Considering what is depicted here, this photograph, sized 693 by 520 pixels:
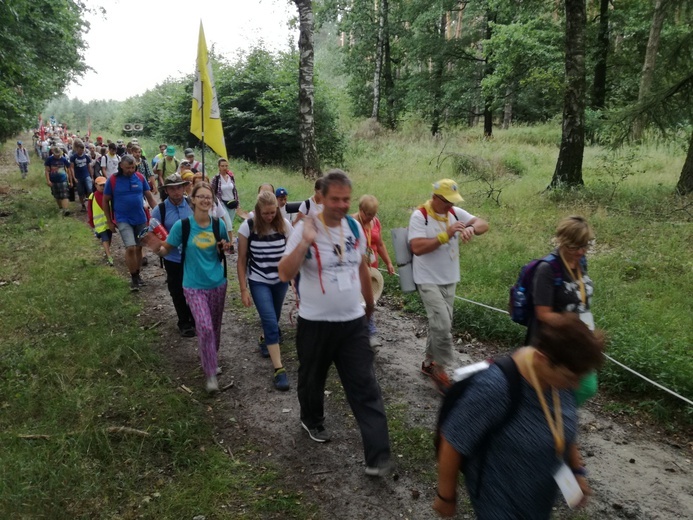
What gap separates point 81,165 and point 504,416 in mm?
14491

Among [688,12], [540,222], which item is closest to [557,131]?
[688,12]

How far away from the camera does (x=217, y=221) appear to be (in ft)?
16.1

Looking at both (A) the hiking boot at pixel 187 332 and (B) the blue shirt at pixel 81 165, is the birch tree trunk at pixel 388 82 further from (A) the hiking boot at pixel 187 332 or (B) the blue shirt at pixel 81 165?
(A) the hiking boot at pixel 187 332

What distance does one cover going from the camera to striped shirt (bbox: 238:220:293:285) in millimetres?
4895

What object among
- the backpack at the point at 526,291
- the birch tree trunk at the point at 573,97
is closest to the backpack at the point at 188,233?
the backpack at the point at 526,291

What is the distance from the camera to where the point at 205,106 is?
6.93 metres

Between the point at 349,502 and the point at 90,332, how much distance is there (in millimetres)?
4103

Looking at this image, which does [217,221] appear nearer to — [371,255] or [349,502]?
[371,255]

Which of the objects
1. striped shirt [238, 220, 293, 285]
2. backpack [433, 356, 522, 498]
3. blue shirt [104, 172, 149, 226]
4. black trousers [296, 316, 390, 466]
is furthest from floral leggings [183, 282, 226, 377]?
blue shirt [104, 172, 149, 226]

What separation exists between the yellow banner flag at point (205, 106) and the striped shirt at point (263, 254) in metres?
2.45

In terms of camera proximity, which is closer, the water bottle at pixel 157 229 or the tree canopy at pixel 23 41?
the water bottle at pixel 157 229

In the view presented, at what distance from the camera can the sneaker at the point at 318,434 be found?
4047 mm

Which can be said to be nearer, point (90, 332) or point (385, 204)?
point (90, 332)

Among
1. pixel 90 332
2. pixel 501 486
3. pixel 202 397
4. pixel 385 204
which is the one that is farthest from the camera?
pixel 385 204
